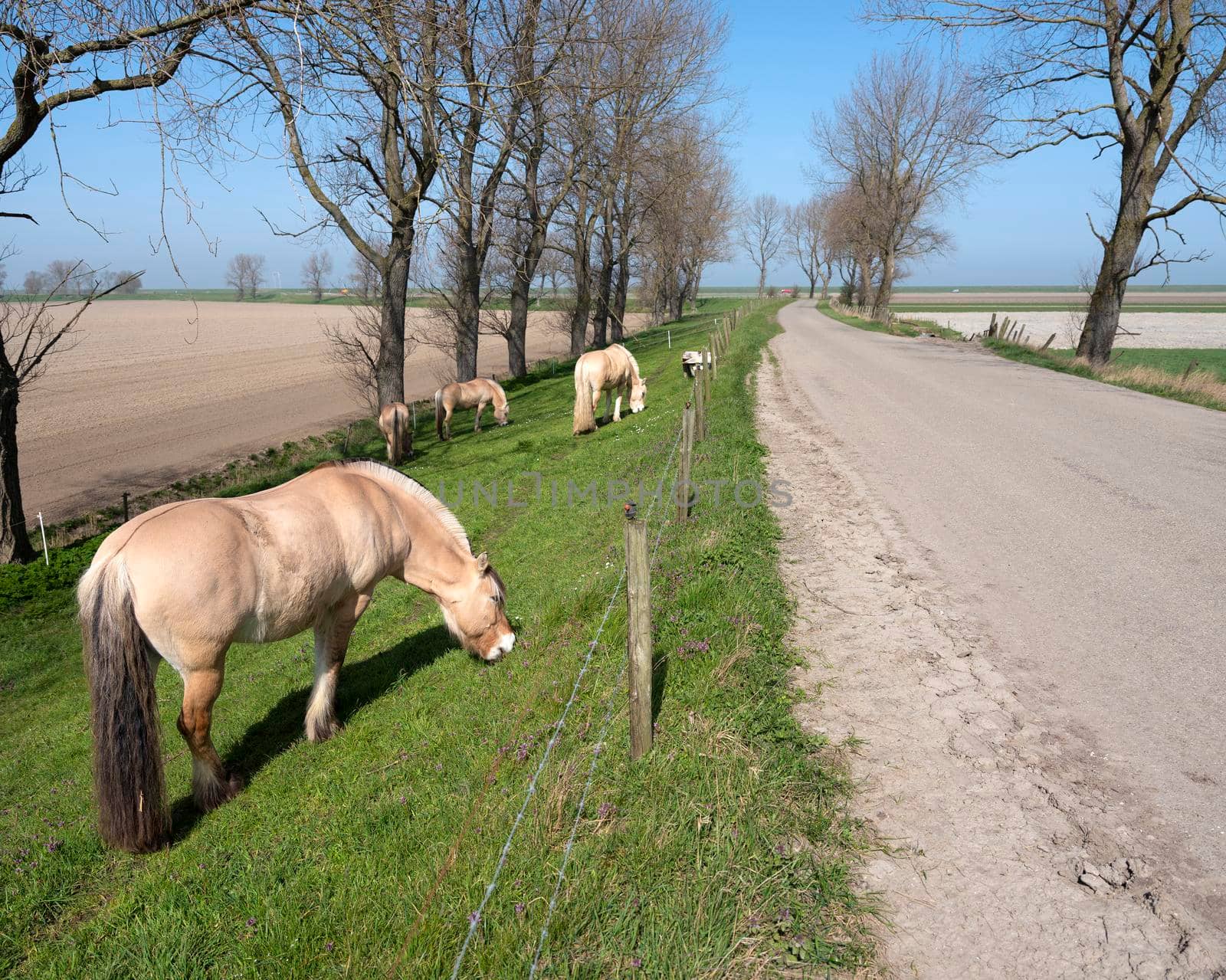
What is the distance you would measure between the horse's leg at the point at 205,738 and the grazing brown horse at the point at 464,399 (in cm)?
1714

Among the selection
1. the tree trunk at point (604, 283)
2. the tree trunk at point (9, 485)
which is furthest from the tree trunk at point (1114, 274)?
the tree trunk at point (9, 485)

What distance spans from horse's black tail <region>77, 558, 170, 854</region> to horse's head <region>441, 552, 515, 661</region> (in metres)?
2.41

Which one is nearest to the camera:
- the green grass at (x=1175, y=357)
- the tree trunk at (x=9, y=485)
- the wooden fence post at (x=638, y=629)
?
the wooden fence post at (x=638, y=629)

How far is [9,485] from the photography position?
431 inches

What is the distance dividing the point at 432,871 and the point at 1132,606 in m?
6.11

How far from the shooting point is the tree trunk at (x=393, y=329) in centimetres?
1791

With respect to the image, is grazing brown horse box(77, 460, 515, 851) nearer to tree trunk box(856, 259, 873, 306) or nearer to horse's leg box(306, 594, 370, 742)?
horse's leg box(306, 594, 370, 742)

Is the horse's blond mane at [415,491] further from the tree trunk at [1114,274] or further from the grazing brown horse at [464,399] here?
the tree trunk at [1114,274]

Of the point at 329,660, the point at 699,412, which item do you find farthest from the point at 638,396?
the point at 329,660

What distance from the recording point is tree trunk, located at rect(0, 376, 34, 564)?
10.7 meters

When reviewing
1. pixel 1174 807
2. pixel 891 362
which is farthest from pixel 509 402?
pixel 1174 807

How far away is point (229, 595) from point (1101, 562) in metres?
7.85

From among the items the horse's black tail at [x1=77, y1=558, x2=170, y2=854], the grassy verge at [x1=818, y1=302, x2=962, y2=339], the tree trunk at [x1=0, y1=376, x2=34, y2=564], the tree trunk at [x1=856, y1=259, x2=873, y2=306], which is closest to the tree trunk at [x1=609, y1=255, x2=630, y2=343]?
the grassy verge at [x1=818, y1=302, x2=962, y2=339]

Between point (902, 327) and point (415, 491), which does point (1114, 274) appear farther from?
point (902, 327)
